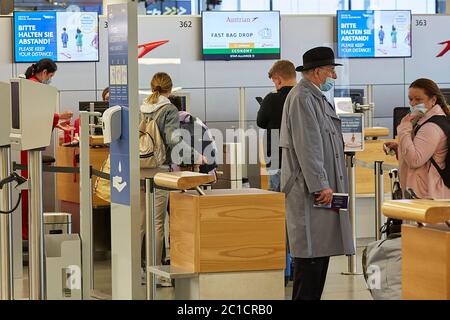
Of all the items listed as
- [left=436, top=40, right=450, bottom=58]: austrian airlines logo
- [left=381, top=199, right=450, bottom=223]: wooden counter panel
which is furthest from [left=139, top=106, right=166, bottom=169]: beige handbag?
[left=436, top=40, right=450, bottom=58]: austrian airlines logo

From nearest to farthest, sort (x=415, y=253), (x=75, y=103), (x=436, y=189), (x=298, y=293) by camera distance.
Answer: (x=415, y=253)
(x=298, y=293)
(x=436, y=189)
(x=75, y=103)

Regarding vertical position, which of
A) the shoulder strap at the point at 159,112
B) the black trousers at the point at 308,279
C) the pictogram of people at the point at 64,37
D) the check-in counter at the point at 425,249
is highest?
the pictogram of people at the point at 64,37

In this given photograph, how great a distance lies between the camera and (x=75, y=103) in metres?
11.5

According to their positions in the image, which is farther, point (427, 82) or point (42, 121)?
point (427, 82)

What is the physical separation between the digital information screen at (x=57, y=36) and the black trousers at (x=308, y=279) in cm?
666

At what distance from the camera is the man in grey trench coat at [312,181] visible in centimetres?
531

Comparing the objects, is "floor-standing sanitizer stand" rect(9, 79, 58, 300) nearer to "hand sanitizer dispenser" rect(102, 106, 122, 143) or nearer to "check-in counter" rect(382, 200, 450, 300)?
"hand sanitizer dispenser" rect(102, 106, 122, 143)

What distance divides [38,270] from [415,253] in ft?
6.92

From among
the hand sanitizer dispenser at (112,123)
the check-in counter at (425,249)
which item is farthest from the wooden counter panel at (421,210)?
the hand sanitizer dispenser at (112,123)

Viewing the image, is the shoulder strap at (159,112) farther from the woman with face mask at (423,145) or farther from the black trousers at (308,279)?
the black trousers at (308,279)

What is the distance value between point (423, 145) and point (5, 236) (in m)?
2.48

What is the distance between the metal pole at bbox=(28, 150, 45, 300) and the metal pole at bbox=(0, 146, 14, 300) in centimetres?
32
